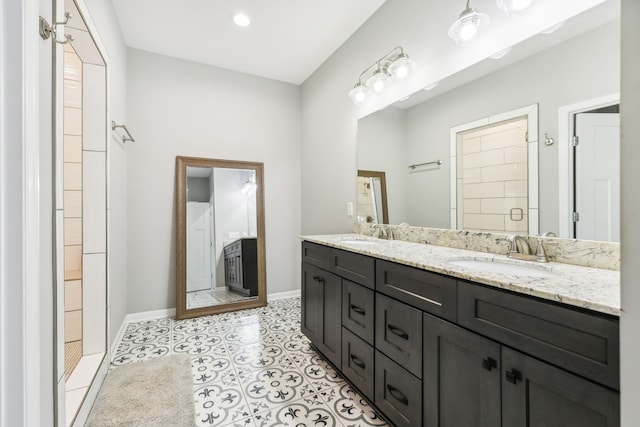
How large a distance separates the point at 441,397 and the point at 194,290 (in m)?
2.59

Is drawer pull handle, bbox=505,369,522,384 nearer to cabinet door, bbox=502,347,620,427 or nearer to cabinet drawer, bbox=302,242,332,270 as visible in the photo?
cabinet door, bbox=502,347,620,427

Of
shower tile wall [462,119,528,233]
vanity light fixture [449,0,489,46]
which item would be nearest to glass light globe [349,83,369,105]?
vanity light fixture [449,0,489,46]

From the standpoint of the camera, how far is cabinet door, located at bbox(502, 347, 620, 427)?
0.68 meters

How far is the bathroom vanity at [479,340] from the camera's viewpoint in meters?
0.71

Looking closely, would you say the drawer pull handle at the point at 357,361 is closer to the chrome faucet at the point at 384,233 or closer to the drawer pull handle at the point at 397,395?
the drawer pull handle at the point at 397,395

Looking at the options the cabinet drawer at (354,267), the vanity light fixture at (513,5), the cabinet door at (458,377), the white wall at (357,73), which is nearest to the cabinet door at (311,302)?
the cabinet drawer at (354,267)

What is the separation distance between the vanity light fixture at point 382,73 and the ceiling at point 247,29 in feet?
1.54

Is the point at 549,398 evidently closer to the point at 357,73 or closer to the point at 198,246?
the point at 357,73

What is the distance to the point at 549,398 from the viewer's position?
78 cm

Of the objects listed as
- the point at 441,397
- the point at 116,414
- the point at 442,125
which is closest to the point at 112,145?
the point at 116,414

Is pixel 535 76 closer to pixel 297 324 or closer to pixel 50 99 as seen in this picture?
pixel 50 99

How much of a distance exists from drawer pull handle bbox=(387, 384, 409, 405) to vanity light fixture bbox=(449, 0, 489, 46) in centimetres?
182

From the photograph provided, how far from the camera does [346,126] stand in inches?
106

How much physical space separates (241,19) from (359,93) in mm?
1172
